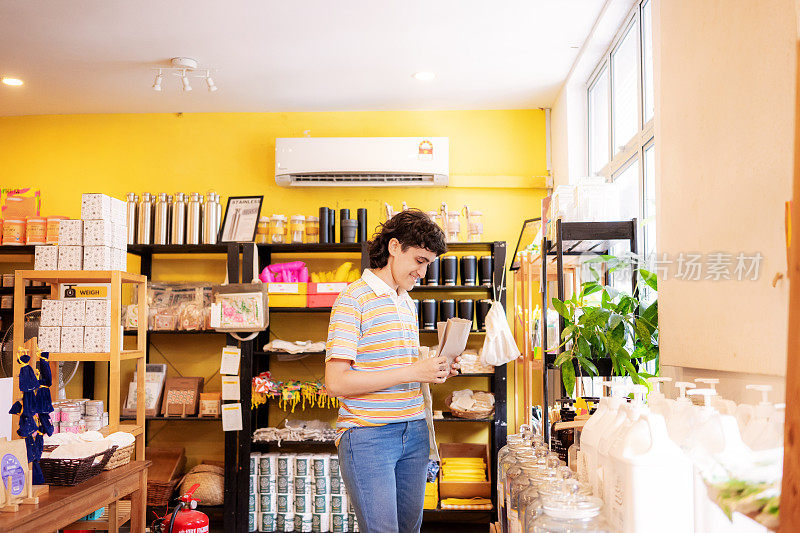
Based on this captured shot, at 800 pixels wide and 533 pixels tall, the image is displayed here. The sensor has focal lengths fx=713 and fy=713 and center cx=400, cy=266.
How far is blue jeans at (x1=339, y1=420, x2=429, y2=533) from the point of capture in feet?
7.19

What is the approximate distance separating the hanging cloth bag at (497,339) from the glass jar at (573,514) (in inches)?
115

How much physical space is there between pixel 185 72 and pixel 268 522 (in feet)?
9.95

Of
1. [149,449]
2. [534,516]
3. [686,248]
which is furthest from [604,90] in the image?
[149,449]

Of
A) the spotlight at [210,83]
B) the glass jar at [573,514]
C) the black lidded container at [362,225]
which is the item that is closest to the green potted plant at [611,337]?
the glass jar at [573,514]

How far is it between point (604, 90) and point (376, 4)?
1669 millimetres

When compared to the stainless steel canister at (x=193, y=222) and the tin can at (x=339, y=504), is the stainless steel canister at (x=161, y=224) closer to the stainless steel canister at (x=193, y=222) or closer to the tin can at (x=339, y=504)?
the stainless steel canister at (x=193, y=222)

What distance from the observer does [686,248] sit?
251 cm

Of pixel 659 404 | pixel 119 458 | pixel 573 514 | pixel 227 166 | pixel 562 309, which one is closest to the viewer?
pixel 573 514

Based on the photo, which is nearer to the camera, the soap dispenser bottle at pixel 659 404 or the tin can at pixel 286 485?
the soap dispenser bottle at pixel 659 404

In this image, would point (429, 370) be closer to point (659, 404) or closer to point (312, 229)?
point (659, 404)

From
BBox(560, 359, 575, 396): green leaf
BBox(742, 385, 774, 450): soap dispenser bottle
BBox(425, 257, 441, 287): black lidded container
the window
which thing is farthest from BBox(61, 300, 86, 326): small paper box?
BBox(742, 385, 774, 450): soap dispenser bottle

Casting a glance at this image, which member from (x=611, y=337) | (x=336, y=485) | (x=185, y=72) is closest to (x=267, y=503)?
(x=336, y=485)

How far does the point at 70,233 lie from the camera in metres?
3.65

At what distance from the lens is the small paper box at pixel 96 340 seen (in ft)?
11.8
